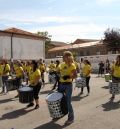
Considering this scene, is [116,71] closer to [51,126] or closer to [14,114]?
[14,114]

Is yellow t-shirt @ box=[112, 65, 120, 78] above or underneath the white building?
underneath

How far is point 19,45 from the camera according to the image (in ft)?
177

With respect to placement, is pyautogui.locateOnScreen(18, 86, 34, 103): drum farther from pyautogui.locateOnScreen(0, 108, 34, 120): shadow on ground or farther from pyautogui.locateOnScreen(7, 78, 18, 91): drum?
pyautogui.locateOnScreen(7, 78, 18, 91): drum

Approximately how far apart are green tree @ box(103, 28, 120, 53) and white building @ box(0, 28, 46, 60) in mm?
12383

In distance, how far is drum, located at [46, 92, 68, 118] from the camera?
368 inches

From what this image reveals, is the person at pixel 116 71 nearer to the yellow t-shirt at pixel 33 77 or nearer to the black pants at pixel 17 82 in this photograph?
the yellow t-shirt at pixel 33 77

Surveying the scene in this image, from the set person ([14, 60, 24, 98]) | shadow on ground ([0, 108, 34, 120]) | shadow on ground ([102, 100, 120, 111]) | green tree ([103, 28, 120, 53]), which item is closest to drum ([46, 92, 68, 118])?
shadow on ground ([0, 108, 34, 120])

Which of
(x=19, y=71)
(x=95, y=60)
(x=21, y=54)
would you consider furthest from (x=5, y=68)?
(x=21, y=54)

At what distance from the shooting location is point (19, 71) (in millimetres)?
16328

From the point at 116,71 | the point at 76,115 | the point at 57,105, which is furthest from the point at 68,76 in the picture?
the point at 116,71

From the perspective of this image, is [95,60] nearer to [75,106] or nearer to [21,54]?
[21,54]

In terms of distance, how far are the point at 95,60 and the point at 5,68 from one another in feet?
85.2

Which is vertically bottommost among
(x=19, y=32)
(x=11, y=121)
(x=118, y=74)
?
(x=11, y=121)

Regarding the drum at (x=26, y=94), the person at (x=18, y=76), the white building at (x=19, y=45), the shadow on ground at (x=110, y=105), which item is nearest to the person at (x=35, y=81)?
the drum at (x=26, y=94)
